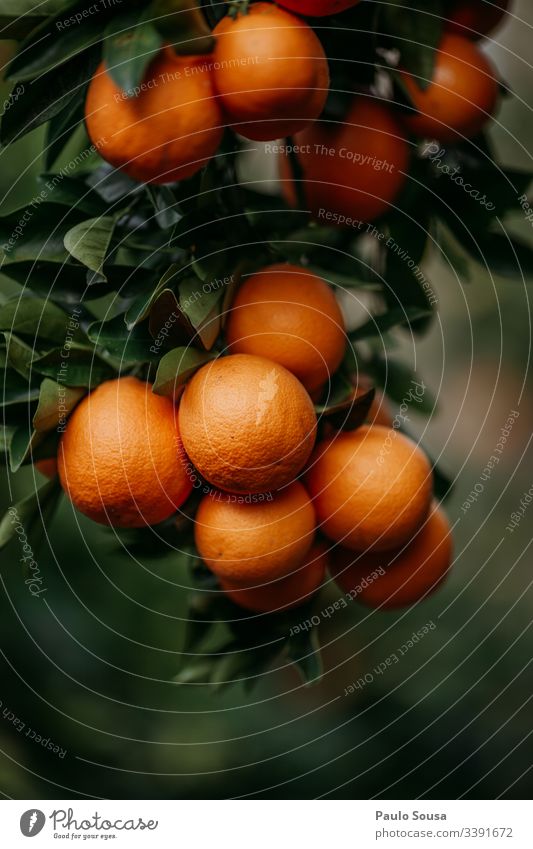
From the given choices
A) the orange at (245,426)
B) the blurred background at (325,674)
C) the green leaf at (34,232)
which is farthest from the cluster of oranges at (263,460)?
the blurred background at (325,674)

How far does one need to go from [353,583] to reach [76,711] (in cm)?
38

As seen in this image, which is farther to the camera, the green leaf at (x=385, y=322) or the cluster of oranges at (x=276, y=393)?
the green leaf at (x=385, y=322)

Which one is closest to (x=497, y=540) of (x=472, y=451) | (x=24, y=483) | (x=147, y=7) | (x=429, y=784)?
(x=472, y=451)

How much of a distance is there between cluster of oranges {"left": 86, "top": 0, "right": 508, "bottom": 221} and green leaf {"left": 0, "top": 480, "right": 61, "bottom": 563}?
22 centimetres

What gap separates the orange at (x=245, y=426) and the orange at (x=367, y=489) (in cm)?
4

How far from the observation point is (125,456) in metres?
0.48

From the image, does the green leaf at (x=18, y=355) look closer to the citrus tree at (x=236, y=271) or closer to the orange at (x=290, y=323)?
the citrus tree at (x=236, y=271)

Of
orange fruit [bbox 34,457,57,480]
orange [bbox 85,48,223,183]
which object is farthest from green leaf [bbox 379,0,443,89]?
orange fruit [bbox 34,457,57,480]

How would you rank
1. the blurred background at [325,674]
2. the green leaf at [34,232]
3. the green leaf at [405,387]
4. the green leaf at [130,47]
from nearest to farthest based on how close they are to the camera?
the green leaf at [130,47] → the green leaf at [34,232] → the green leaf at [405,387] → the blurred background at [325,674]

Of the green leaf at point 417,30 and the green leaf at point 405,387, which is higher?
the green leaf at point 417,30

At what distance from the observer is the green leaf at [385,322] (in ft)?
1.94

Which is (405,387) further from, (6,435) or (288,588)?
(6,435)

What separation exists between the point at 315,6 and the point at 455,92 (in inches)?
4.6

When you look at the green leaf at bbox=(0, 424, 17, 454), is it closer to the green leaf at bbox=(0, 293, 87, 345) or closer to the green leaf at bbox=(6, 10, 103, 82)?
the green leaf at bbox=(0, 293, 87, 345)
